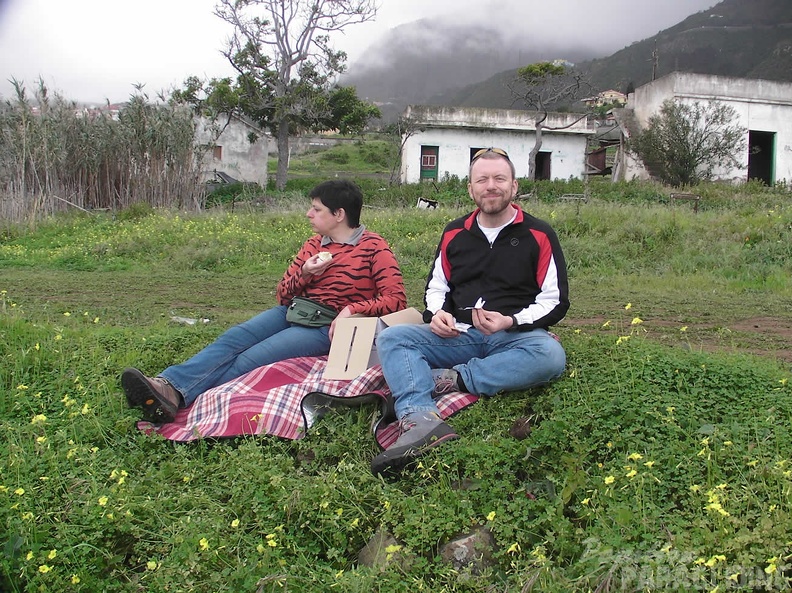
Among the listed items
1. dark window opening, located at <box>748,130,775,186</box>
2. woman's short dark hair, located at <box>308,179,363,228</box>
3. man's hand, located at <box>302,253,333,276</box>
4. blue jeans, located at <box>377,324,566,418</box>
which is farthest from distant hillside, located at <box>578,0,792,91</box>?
blue jeans, located at <box>377,324,566,418</box>

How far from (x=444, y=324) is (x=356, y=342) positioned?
23.7 inches

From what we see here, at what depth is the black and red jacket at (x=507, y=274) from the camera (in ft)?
12.7

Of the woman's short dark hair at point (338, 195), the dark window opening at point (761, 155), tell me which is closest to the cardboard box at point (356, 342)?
the woman's short dark hair at point (338, 195)

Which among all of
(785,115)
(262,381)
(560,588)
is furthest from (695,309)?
(785,115)

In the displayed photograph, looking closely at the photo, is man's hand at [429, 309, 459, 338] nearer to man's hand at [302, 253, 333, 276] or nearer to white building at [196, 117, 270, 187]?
man's hand at [302, 253, 333, 276]

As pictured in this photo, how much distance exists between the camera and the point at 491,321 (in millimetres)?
3764

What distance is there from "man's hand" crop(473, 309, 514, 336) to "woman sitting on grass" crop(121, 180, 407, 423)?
32.1 inches

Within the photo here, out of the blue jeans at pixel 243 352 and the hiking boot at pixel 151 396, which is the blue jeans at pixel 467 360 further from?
the hiking boot at pixel 151 396

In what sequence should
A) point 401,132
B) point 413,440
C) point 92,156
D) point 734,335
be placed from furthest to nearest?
point 401,132
point 92,156
point 734,335
point 413,440

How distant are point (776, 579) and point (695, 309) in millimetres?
4987

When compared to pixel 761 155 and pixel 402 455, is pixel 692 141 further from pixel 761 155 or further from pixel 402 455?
pixel 402 455

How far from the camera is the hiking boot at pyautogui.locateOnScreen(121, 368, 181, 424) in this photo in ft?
12.9

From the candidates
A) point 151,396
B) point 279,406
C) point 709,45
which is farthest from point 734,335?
point 709,45

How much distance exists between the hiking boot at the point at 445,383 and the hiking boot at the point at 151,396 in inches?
61.1
